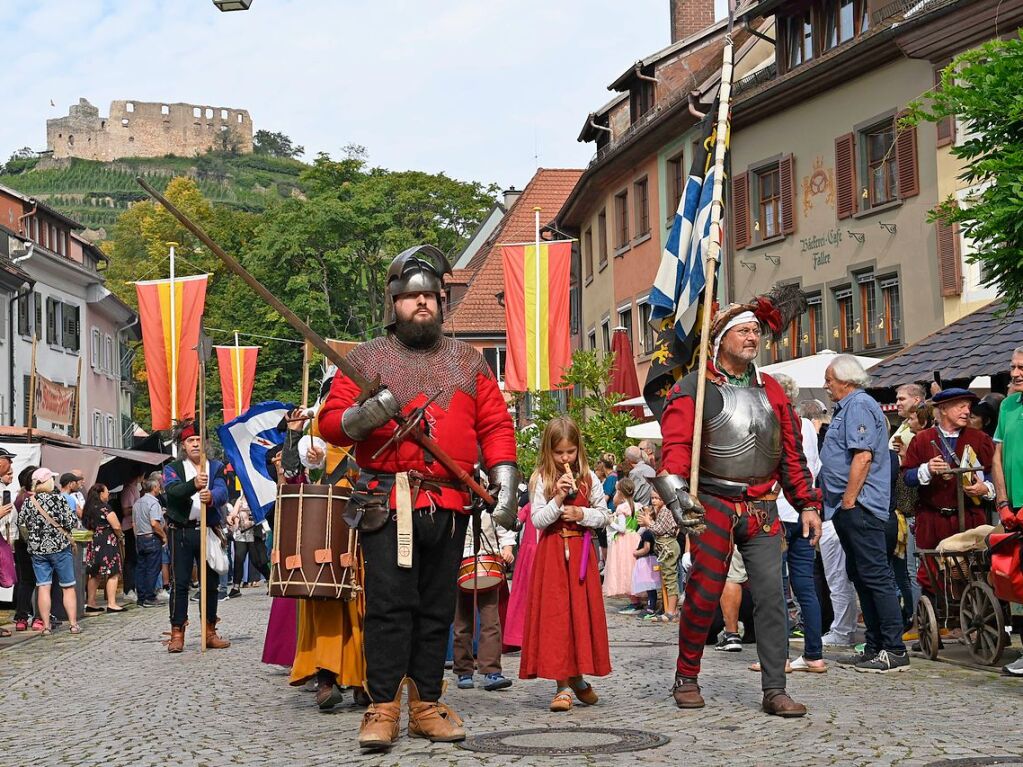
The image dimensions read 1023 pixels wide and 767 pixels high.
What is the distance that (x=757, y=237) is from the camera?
32.8 m

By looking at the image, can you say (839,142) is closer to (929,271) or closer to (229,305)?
(929,271)

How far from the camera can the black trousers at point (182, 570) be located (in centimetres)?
1378

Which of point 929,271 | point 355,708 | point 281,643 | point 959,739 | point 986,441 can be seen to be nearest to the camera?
point 959,739

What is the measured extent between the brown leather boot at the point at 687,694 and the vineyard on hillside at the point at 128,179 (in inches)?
5469

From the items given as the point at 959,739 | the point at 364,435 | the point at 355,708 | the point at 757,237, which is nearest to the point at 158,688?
the point at 355,708

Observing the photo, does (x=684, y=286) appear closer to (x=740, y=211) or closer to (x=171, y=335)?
(x=171, y=335)

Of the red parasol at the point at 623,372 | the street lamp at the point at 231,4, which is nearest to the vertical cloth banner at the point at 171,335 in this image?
the red parasol at the point at 623,372

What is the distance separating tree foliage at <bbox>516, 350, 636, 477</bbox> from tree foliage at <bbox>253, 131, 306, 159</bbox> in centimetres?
15426

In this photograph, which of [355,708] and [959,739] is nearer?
[959,739]

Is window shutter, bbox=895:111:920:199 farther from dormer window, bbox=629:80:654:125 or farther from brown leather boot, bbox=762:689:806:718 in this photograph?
brown leather boot, bbox=762:689:806:718

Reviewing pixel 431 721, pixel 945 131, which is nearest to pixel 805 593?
pixel 431 721

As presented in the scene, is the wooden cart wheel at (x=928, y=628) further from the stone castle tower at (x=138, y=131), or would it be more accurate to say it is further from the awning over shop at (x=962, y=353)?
the stone castle tower at (x=138, y=131)

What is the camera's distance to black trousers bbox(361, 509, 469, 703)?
7.71m

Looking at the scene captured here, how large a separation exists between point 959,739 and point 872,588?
3219 mm
